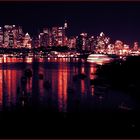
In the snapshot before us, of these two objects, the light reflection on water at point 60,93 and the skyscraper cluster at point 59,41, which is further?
the light reflection on water at point 60,93

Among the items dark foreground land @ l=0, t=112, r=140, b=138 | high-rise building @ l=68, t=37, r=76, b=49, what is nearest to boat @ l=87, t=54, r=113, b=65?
high-rise building @ l=68, t=37, r=76, b=49

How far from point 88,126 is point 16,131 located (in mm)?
715

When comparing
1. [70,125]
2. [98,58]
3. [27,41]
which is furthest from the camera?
[98,58]

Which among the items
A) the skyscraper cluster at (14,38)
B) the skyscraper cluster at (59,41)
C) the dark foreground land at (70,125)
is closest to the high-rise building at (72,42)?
the skyscraper cluster at (59,41)

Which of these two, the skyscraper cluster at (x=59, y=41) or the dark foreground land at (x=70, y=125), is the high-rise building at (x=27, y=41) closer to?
the skyscraper cluster at (x=59, y=41)

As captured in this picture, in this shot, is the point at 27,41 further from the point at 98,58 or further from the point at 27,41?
the point at 98,58

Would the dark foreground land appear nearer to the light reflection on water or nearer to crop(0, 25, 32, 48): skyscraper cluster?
the light reflection on water

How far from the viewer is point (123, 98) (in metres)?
5.62

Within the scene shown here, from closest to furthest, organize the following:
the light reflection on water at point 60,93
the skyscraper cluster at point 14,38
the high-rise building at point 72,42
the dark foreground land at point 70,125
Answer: the dark foreground land at point 70,125 < the skyscraper cluster at point 14,38 < the high-rise building at point 72,42 < the light reflection on water at point 60,93

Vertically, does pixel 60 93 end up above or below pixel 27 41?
below
